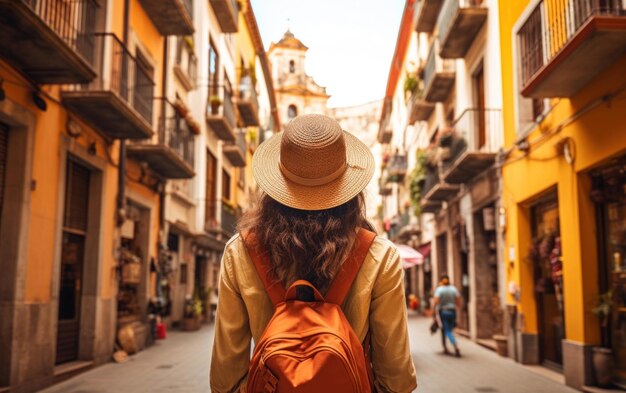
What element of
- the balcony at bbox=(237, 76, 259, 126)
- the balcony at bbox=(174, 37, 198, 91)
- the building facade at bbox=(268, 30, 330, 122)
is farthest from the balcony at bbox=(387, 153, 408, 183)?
the building facade at bbox=(268, 30, 330, 122)

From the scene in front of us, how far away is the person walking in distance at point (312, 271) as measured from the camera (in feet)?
7.11

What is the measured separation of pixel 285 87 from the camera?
2143 inches

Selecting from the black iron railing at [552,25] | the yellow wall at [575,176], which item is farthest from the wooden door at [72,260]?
the yellow wall at [575,176]

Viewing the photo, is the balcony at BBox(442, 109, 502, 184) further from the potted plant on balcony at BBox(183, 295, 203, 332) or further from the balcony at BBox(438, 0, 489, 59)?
the potted plant on balcony at BBox(183, 295, 203, 332)

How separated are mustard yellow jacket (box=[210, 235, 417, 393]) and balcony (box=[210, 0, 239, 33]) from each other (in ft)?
66.3

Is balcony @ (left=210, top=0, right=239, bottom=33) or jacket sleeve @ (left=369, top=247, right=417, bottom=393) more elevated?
balcony @ (left=210, top=0, right=239, bottom=33)

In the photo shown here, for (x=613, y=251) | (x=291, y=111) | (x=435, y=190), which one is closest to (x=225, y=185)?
(x=435, y=190)

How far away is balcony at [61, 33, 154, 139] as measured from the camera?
32.1ft

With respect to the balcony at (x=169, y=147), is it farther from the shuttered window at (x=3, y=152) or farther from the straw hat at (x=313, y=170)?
the straw hat at (x=313, y=170)

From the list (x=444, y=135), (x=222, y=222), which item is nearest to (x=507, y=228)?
(x=444, y=135)

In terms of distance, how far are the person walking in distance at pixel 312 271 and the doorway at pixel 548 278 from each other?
867 centimetres

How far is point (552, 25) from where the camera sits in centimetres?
920

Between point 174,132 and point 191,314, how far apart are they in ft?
18.6

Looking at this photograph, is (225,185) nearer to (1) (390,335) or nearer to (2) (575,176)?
(2) (575,176)
